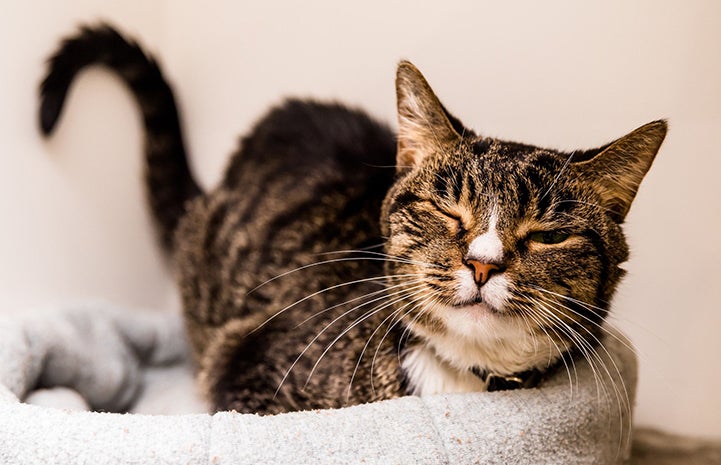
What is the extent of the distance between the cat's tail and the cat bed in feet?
1.82

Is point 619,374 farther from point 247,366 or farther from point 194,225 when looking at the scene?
point 194,225

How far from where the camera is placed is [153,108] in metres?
1.83

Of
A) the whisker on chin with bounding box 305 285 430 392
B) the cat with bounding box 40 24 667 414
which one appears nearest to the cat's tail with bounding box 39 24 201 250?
the cat with bounding box 40 24 667 414

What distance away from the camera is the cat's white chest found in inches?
45.6

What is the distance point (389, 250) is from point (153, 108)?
101 centimetres

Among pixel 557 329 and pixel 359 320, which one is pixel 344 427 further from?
pixel 557 329

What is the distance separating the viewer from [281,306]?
1.44 metres

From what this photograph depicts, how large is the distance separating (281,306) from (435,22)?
2.42 ft

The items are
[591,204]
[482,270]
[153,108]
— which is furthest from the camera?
[153,108]

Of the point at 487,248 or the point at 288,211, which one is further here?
the point at 288,211

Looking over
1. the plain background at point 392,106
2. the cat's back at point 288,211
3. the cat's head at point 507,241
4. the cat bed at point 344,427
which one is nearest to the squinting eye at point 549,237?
the cat's head at point 507,241

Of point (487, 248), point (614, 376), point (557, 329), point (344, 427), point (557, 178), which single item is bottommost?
point (344, 427)

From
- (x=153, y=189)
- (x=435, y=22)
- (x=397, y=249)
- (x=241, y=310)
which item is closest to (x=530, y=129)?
(x=435, y=22)

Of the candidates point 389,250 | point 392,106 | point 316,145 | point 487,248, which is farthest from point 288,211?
point 487,248
